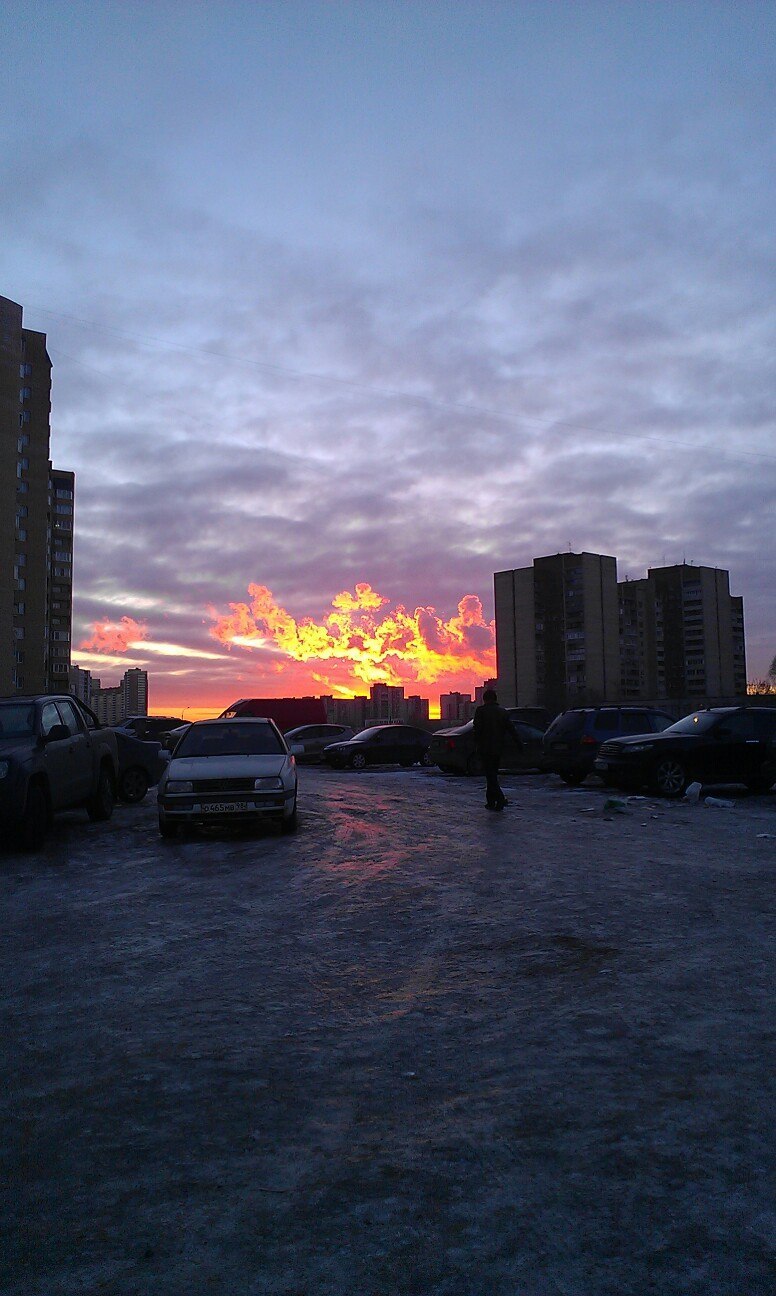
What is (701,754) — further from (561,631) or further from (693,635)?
(693,635)

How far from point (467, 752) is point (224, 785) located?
1280 centimetres

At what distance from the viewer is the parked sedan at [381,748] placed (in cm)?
2895

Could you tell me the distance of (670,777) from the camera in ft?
51.6

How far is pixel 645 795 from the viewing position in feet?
52.9

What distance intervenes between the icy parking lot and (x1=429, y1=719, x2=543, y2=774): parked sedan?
15200 mm

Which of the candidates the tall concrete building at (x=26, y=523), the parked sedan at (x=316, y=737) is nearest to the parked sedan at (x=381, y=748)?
the parked sedan at (x=316, y=737)

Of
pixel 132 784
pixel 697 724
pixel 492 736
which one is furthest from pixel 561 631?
pixel 492 736

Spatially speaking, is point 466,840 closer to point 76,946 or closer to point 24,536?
point 76,946

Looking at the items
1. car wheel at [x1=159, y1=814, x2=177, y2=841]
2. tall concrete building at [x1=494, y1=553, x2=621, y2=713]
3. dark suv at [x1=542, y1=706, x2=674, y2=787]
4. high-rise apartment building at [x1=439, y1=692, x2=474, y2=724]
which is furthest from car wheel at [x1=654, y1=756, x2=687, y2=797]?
high-rise apartment building at [x1=439, y1=692, x2=474, y2=724]

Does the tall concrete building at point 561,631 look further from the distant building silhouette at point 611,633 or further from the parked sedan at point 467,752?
the parked sedan at point 467,752

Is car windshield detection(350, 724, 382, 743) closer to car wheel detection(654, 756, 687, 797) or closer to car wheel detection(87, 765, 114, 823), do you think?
car wheel detection(654, 756, 687, 797)

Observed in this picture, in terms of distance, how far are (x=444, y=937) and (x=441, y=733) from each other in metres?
18.1

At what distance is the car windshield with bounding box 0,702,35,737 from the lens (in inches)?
430

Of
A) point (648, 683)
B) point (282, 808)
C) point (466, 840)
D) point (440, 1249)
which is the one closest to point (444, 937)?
point (440, 1249)
